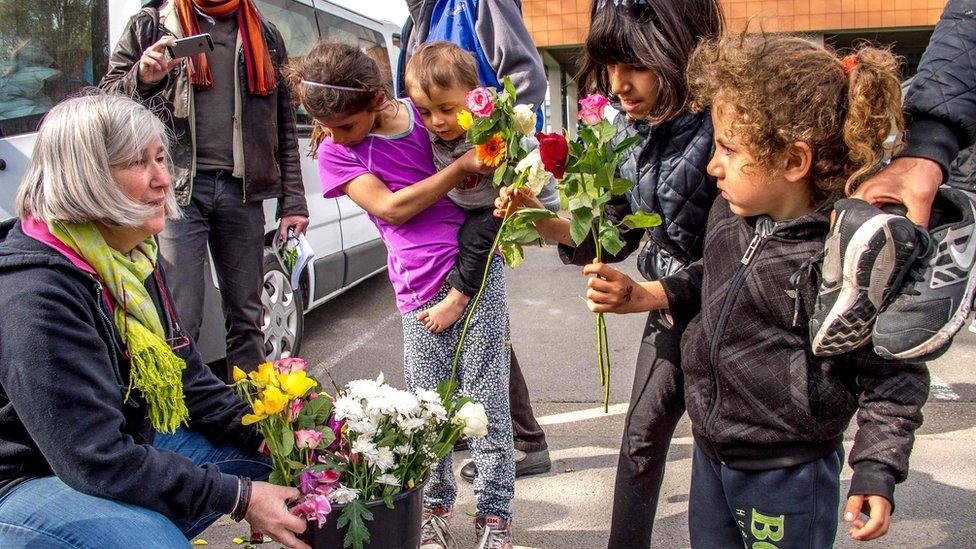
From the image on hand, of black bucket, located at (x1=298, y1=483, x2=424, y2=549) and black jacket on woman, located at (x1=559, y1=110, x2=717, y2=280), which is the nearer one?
black bucket, located at (x1=298, y1=483, x2=424, y2=549)

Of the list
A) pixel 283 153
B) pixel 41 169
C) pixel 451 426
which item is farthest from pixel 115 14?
pixel 451 426

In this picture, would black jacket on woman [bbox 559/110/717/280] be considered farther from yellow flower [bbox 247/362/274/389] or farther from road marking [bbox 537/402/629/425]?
road marking [bbox 537/402/629/425]

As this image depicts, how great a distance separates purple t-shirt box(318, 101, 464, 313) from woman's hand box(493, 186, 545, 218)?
1.46 feet

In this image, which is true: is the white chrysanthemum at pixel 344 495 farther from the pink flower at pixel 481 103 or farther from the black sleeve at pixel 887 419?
the black sleeve at pixel 887 419

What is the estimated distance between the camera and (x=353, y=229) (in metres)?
5.95

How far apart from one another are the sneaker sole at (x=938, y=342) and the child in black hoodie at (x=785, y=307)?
5.7 inches

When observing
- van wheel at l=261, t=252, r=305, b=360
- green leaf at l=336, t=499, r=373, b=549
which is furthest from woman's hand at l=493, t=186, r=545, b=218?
van wheel at l=261, t=252, r=305, b=360

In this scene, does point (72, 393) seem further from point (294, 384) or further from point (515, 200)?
point (515, 200)

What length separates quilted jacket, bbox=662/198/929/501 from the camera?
1722mm

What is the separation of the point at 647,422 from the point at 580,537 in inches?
33.1

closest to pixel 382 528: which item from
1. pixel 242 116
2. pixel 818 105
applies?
pixel 818 105

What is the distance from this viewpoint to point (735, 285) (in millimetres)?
1897

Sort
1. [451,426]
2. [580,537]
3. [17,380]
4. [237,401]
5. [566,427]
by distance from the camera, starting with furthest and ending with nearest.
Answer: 1. [566,427]
2. [580,537]
3. [237,401]
4. [451,426]
5. [17,380]

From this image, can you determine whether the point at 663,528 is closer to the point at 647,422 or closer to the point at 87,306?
the point at 647,422
